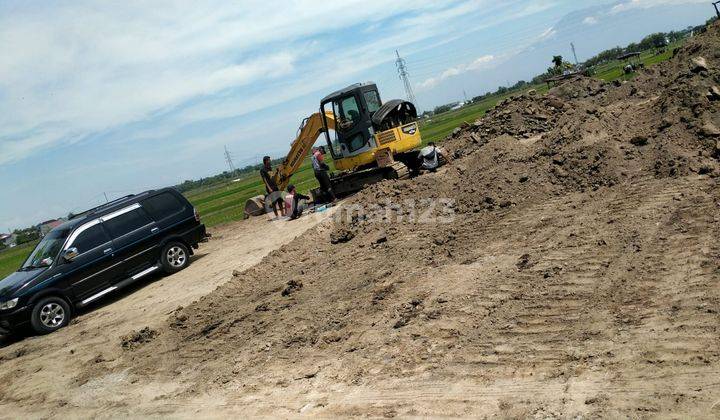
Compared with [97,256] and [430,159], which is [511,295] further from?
[430,159]

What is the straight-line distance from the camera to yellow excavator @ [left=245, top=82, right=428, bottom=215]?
58.9 feet

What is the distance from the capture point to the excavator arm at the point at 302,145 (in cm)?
1933

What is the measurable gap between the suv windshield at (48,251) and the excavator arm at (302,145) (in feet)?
29.3

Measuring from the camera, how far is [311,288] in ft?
30.5

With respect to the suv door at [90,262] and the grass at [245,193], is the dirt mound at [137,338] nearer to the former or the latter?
the suv door at [90,262]

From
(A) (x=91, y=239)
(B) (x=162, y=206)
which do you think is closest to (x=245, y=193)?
(B) (x=162, y=206)

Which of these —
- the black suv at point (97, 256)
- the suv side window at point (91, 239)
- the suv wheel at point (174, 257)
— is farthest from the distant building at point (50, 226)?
the suv wheel at point (174, 257)

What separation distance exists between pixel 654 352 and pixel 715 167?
5.62m

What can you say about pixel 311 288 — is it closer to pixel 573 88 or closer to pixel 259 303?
pixel 259 303

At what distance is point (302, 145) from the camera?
798 inches

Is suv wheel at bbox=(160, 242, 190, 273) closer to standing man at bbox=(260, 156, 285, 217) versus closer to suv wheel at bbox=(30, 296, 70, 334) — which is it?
suv wheel at bbox=(30, 296, 70, 334)

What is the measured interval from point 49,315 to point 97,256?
5.12 feet

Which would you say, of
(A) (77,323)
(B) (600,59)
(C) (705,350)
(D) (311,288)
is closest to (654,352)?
(C) (705,350)

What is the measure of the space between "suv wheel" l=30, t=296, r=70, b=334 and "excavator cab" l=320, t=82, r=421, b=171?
966 centimetres
